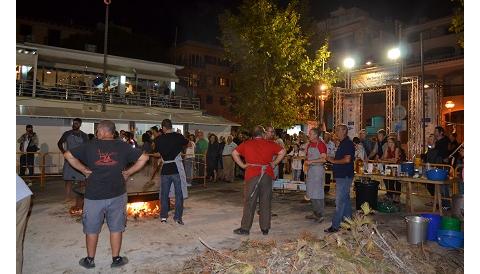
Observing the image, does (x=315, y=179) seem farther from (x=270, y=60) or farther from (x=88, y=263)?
(x=270, y=60)

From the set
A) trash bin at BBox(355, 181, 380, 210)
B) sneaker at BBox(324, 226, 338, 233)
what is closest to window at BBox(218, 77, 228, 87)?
trash bin at BBox(355, 181, 380, 210)

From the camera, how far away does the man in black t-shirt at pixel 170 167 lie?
7.47 meters

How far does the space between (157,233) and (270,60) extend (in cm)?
1541

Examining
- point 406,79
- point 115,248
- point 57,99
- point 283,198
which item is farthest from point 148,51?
point 115,248

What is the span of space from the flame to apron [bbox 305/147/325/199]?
11.6ft

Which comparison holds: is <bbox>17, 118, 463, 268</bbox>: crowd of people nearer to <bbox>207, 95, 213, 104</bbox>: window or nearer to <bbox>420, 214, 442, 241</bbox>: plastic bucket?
<bbox>420, 214, 442, 241</bbox>: plastic bucket

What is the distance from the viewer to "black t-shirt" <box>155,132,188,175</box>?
24.5 feet

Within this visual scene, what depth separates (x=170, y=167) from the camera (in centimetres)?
747

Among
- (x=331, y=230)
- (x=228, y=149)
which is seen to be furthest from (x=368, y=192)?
(x=228, y=149)

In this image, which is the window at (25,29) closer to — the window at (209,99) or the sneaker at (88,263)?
the window at (209,99)

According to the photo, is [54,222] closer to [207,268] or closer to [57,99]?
[207,268]

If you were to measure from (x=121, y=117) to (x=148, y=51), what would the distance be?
77.1 feet

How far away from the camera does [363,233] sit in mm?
4969

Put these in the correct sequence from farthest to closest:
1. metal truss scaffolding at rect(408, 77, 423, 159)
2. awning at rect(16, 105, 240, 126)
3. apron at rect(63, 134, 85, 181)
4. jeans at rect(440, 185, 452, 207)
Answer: awning at rect(16, 105, 240, 126)
metal truss scaffolding at rect(408, 77, 423, 159)
jeans at rect(440, 185, 452, 207)
apron at rect(63, 134, 85, 181)
